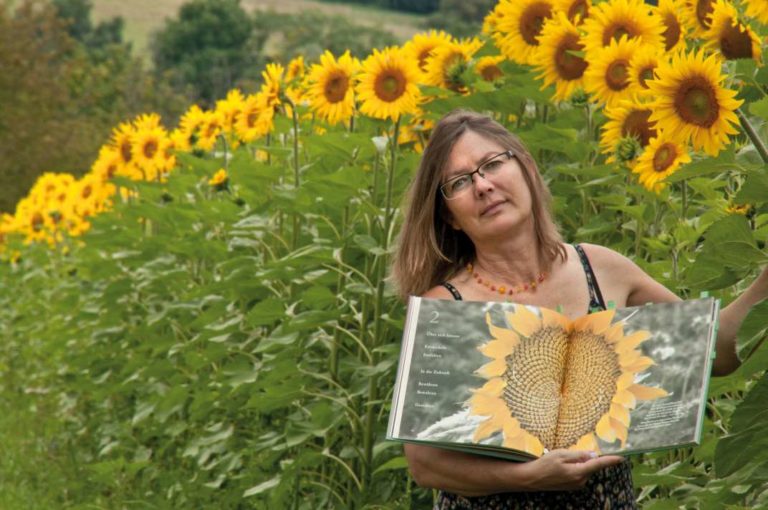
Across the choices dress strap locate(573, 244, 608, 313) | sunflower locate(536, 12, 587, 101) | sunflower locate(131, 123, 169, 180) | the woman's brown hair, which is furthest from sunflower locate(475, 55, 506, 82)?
sunflower locate(131, 123, 169, 180)

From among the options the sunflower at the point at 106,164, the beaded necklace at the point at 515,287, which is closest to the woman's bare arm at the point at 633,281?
the beaded necklace at the point at 515,287

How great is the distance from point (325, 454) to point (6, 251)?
7886mm

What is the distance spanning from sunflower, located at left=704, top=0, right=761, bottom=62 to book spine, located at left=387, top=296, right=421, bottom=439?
3.16 ft

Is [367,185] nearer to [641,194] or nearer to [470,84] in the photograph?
[470,84]

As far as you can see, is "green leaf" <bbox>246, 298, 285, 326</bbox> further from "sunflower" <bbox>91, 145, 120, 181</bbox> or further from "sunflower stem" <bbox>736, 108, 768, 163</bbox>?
"sunflower" <bbox>91, 145, 120, 181</bbox>

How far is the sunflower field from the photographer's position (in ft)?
8.85

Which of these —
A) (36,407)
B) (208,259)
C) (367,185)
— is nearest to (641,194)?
(367,185)

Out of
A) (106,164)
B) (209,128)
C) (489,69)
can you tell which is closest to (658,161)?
(489,69)

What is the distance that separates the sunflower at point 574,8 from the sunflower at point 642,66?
625mm

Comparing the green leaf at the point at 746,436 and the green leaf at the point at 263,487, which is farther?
the green leaf at the point at 263,487

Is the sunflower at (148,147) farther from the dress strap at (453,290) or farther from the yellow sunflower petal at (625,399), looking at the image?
the yellow sunflower petal at (625,399)

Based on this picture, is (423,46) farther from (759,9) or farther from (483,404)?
(483,404)

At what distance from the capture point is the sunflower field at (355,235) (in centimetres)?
270

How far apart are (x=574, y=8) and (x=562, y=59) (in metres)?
0.22
